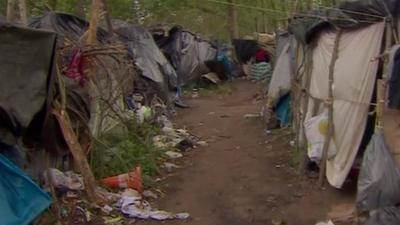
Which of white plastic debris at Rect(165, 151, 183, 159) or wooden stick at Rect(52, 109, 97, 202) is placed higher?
wooden stick at Rect(52, 109, 97, 202)

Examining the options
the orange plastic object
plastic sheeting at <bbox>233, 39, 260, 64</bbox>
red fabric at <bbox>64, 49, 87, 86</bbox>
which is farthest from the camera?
plastic sheeting at <bbox>233, 39, 260, 64</bbox>

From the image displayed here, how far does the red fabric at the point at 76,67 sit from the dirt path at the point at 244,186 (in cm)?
174

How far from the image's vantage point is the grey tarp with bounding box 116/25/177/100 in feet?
39.4

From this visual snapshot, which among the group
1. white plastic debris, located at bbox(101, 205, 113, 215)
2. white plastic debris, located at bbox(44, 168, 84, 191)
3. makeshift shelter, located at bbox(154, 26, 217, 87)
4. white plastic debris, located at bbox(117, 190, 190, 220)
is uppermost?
white plastic debris, located at bbox(44, 168, 84, 191)

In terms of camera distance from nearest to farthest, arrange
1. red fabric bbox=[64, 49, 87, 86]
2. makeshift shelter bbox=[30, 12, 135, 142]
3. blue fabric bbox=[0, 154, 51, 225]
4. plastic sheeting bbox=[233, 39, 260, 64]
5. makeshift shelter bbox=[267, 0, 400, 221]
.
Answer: blue fabric bbox=[0, 154, 51, 225] < makeshift shelter bbox=[267, 0, 400, 221] < makeshift shelter bbox=[30, 12, 135, 142] < red fabric bbox=[64, 49, 87, 86] < plastic sheeting bbox=[233, 39, 260, 64]

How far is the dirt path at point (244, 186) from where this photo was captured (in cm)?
591

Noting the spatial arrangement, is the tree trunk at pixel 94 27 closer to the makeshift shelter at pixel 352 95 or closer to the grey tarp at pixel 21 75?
the grey tarp at pixel 21 75

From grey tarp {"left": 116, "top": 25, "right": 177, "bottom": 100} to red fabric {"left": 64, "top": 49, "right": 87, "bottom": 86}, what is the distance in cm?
511

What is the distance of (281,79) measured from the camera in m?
10.7

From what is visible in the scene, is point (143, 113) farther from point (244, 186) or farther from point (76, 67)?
point (76, 67)

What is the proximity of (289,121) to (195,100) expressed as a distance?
5.85 meters

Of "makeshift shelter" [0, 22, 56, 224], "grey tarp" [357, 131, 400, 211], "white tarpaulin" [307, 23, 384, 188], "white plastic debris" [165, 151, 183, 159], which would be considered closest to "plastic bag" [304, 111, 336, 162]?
"white tarpaulin" [307, 23, 384, 188]

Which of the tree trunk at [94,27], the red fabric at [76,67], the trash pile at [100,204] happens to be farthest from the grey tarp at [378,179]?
the tree trunk at [94,27]

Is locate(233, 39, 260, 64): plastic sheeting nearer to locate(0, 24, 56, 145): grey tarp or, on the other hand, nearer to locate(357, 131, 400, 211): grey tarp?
locate(357, 131, 400, 211): grey tarp
